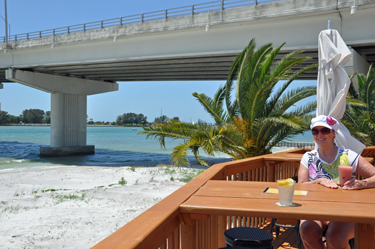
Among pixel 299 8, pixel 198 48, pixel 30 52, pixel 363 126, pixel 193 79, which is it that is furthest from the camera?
pixel 193 79

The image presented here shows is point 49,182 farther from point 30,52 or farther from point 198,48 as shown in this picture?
point 30,52

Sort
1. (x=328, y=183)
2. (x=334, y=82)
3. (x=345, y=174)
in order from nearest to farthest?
(x=345, y=174) < (x=328, y=183) < (x=334, y=82)

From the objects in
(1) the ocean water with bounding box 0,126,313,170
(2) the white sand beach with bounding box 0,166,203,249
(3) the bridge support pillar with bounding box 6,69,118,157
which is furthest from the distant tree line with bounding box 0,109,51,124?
(2) the white sand beach with bounding box 0,166,203,249

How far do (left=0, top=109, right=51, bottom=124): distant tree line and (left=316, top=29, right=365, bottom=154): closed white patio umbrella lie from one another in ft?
495

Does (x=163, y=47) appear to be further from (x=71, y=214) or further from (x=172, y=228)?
(x=172, y=228)

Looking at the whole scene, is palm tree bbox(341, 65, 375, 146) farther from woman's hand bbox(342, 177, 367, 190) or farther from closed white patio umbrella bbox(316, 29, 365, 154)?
woman's hand bbox(342, 177, 367, 190)

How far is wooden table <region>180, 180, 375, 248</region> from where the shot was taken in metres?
Answer: 2.04

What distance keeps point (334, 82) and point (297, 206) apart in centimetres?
383

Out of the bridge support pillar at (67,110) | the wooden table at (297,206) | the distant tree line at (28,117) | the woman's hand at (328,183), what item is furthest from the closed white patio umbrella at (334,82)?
the distant tree line at (28,117)

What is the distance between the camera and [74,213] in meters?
7.22

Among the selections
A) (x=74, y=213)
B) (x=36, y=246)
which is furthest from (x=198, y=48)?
(x=36, y=246)

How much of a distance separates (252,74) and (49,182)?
8.71m

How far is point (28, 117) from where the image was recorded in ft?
496

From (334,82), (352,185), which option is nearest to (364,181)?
(352,185)
